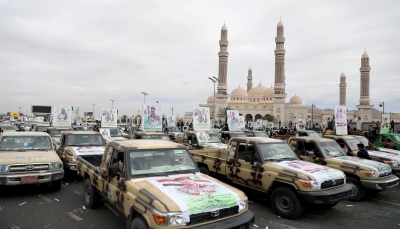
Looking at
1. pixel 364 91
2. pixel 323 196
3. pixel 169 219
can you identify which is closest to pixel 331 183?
pixel 323 196

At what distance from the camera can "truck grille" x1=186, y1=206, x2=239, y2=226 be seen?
357cm

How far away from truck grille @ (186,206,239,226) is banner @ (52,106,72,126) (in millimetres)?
17733

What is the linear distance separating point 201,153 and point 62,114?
1372 cm

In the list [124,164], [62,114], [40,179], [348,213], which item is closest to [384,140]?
[348,213]

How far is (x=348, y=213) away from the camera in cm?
640

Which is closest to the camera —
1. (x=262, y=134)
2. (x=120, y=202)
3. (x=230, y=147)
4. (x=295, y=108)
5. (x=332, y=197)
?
(x=120, y=202)

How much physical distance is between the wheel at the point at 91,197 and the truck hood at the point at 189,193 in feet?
6.91

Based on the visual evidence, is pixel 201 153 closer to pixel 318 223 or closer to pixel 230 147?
pixel 230 147

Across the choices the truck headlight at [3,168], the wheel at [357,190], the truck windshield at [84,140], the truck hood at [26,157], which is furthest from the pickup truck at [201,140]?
the truck headlight at [3,168]

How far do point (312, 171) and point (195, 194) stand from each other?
3134mm

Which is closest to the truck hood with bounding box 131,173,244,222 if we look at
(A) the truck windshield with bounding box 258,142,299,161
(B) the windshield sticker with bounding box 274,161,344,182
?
(B) the windshield sticker with bounding box 274,161,344,182

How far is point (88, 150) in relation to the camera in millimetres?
8938

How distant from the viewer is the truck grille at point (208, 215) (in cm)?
357

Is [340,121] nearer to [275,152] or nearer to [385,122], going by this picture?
[385,122]
